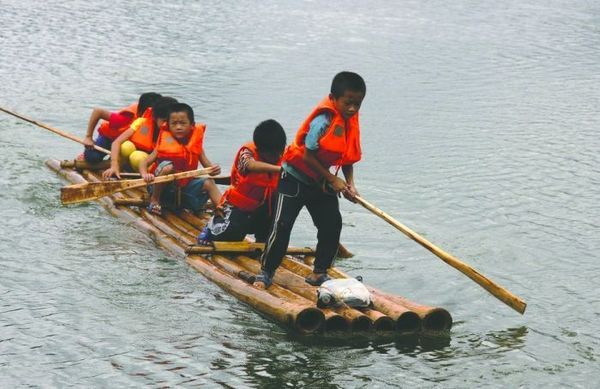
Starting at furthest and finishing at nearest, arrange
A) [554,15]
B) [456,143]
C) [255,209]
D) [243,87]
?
1. [554,15]
2. [243,87]
3. [456,143]
4. [255,209]

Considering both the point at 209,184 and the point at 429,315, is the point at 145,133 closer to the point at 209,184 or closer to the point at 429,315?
the point at 209,184

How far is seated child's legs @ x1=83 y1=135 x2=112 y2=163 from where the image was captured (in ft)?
35.7

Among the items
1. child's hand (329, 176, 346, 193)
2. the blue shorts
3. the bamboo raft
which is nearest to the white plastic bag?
the bamboo raft

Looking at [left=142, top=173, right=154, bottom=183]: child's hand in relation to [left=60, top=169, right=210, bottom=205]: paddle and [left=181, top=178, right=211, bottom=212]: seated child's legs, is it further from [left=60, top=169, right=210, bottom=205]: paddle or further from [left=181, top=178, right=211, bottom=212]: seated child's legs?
[left=181, top=178, right=211, bottom=212]: seated child's legs

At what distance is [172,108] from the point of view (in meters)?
9.12

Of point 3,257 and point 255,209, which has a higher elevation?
point 255,209

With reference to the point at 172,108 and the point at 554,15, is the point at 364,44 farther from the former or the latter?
the point at 172,108

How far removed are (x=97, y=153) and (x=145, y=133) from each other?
123 cm

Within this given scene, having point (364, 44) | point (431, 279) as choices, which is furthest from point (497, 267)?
point (364, 44)

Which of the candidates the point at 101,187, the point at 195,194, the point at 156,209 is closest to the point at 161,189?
the point at 156,209

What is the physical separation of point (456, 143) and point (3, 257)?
712 centimetres

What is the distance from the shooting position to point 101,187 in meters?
8.98

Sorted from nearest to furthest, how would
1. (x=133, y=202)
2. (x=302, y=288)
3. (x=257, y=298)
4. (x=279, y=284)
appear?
(x=257, y=298)
(x=302, y=288)
(x=279, y=284)
(x=133, y=202)

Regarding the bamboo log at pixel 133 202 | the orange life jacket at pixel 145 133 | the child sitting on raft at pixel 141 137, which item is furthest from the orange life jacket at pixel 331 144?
the orange life jacket at pixel 145 133
